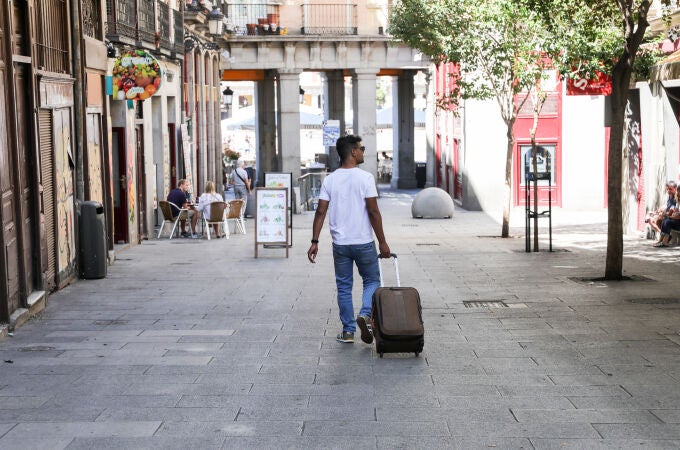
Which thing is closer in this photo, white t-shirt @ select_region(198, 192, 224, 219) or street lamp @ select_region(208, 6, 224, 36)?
white t-shirt @ select_region(198, 192, 224, 219)

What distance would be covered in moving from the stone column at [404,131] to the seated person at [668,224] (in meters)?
27.2

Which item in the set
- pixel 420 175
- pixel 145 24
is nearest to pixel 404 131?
pixel 420 175

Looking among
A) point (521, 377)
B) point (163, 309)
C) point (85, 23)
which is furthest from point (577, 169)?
point (521, 377)

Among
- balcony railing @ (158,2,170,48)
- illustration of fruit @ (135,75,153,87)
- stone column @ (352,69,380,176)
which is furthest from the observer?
stone column @ (352,69,380,176)

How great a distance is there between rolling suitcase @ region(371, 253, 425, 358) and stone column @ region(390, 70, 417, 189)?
3806cm

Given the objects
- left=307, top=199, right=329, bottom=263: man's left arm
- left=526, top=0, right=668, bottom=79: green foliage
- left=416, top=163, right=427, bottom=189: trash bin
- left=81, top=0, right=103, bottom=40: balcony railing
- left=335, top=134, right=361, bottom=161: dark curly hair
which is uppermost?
left=81, top=0, right=103, bottom=40: balcony railing

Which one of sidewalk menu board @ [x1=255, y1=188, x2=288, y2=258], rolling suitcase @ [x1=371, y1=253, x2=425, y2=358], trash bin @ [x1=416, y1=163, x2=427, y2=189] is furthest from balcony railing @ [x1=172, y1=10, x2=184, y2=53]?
trash bin @ [x1=416, y1=163, x2=427, y2=189]

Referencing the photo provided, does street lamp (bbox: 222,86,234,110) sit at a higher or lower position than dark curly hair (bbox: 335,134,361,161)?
higher

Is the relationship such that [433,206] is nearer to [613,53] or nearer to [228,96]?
[613,53]

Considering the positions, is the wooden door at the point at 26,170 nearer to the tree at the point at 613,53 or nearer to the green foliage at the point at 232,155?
the tree at the point at 613,53

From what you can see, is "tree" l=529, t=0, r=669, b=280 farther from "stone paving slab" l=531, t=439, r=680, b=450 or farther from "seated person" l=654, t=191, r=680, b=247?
"stone paving slab" l=531, t=439, r=680, b=450

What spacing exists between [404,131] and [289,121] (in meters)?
6.66

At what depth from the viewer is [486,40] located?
23656mm

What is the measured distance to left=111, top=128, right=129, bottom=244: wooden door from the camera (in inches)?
845
